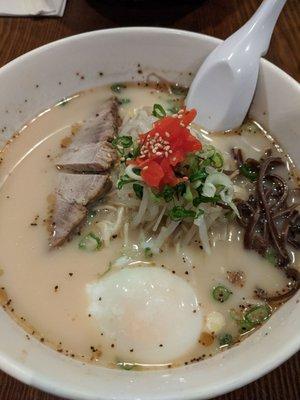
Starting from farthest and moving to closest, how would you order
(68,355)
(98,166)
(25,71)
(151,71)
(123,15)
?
1. (123,15)
2. (151,71)
3. (25,71)
4. (98,166)
5. (68,355)

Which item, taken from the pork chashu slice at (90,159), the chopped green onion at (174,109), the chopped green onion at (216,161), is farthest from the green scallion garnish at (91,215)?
the chopped green onion at (174,109)

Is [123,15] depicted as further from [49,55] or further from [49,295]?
[49,295]

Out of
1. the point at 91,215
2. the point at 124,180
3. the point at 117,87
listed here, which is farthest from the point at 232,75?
the point at 91,215

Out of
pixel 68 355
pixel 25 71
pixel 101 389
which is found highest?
pixel 25 71

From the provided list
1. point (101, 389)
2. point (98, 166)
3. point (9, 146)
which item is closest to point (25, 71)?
point (9, 146)

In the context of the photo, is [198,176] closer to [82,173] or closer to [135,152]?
[135,152]

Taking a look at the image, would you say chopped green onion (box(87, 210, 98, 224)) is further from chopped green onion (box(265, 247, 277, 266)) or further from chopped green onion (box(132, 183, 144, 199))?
chopped green onion (box(265, 247, 277, 266))
